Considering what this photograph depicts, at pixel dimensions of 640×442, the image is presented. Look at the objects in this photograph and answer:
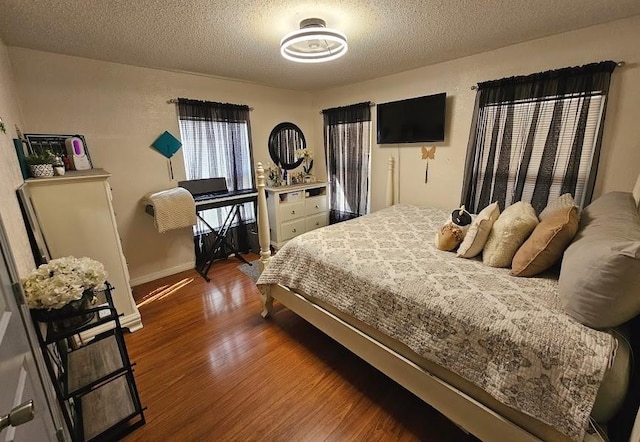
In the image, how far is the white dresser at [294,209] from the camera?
12.8 feet

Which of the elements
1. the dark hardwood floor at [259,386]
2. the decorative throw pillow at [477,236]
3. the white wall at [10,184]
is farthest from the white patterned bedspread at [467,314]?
the white wall at [10,184]

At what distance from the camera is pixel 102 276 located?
1.44 metres

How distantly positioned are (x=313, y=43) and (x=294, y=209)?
2265 mm

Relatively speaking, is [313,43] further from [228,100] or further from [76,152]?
[76,152]

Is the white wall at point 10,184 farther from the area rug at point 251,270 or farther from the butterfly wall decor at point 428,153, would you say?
the butterfly wall decor at point 428,153

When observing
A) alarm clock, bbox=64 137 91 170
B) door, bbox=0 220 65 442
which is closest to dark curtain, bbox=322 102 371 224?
alarm clock, bbox=64 137 91 170

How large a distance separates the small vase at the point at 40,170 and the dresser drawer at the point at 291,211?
2.36 meters

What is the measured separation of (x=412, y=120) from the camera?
10.9ft

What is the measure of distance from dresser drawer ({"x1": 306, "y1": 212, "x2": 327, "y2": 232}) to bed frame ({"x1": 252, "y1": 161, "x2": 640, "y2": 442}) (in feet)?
6.87

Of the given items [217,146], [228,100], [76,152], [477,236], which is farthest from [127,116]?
[477,236]

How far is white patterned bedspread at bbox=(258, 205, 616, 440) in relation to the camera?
102 centimetres

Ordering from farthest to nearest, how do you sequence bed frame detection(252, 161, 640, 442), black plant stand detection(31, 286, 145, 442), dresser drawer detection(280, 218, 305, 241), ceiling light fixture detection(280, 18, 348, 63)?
1. dresser drawer detection(280, 218, 305, 241)
2. ceiling light fixture detection(280, 18, 348, 63)
3. black plant stand detection(31, 286, 145, 442)
4. bed frame detection(252, 161, 640, 442)

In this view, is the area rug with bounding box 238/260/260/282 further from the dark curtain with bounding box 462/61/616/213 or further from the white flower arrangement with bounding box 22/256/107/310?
the dark curtain with bounding box 462/61/616/213

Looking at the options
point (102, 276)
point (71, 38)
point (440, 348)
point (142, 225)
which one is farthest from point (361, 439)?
point (71, 38)
